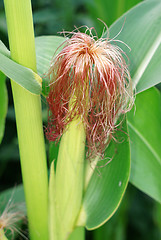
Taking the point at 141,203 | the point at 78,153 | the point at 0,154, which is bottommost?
the point at 141,203

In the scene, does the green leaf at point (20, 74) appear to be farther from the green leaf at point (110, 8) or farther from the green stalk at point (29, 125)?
the green leaf at point (110, 8)

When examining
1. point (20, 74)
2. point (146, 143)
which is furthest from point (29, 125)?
point (146, 143)

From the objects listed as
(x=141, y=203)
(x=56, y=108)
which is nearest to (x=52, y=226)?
(x=56, y=108)

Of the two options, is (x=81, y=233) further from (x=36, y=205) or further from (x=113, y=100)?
(x=113, y=100)

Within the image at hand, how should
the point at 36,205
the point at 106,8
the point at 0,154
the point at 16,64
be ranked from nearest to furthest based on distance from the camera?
the point at 16,64
the point at 36,205
the point at 106,8
the point at 0,154

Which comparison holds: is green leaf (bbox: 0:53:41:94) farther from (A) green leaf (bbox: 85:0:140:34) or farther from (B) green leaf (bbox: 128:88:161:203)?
(A) green leaf (bbox: 85:0:140:34)

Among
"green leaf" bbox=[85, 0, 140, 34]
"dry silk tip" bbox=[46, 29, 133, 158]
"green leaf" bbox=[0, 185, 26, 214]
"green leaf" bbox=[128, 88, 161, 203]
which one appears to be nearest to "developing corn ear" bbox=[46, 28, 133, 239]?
"dry silk tip" bbox=[46, 29, 133, 158]

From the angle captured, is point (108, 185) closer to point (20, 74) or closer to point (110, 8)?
point (20, 74)
